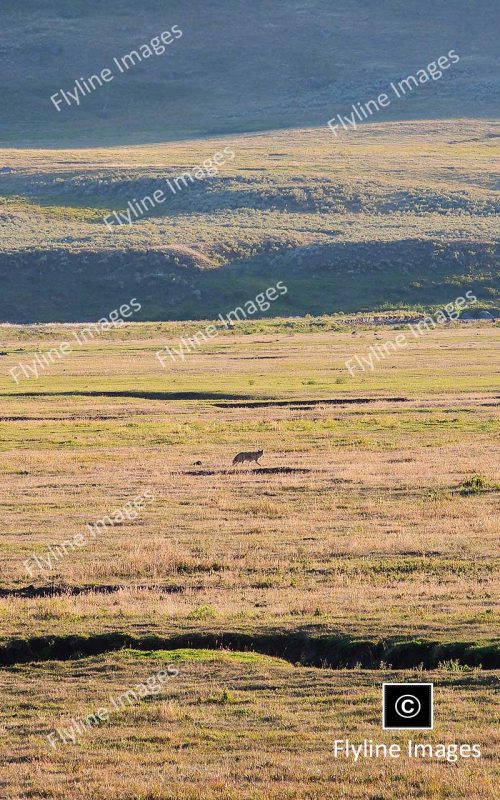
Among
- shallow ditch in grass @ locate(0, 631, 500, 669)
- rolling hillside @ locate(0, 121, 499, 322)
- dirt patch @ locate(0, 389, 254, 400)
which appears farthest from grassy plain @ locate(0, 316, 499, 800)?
rolling hillside @ locate(0, 121, 499, 322)

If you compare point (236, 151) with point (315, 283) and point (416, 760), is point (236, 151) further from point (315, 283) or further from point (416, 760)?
point (416, 760)

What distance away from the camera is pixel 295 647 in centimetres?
1767

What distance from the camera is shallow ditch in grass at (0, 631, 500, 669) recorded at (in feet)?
54.9

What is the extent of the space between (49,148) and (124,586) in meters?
177

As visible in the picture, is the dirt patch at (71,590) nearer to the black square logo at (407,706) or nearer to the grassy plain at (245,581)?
the grassy plain at (245,581)

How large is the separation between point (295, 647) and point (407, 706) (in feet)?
11.8

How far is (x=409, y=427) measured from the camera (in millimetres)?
43406

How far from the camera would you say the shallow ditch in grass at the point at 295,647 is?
659 inches

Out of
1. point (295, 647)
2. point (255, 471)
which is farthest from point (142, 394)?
point (295, 647)

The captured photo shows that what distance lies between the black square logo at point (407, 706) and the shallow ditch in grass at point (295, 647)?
1803 millimetres

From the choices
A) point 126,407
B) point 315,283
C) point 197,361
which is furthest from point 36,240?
point 126,407

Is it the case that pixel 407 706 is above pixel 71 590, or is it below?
below

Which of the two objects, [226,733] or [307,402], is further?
[307,402]

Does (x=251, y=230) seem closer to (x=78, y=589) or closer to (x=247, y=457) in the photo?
(x=247, y=457)
